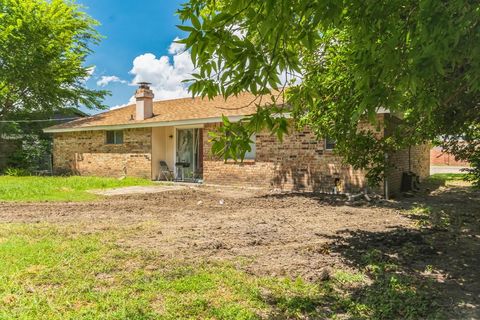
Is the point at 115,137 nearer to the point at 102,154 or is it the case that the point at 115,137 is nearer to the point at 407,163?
the point at 102,154

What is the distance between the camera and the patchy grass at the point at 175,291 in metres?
3.62

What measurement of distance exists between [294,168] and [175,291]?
10.2 meters

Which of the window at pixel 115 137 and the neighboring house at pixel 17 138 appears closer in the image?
the window at pixel 115 137

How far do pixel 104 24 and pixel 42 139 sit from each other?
10893mm

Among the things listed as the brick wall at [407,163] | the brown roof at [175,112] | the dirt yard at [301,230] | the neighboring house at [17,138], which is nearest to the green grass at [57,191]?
the dirt yard at [301,230]

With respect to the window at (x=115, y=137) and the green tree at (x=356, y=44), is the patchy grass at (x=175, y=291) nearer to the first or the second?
the green tree at (x=356, y=44)

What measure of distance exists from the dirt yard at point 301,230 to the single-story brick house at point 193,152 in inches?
60.8

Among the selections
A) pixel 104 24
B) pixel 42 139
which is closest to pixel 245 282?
pixel 42 139

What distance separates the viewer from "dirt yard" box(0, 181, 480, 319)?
197 inches

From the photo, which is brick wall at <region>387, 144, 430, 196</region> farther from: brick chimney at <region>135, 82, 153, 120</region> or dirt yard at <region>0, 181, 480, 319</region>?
brick chimney at <region>135, 82, 153, 120</region>

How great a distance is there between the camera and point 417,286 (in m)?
4.32

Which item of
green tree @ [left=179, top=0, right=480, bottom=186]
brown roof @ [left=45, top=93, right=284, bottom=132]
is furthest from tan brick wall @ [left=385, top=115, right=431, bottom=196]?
green tree @ [left=179, top=0, right=480, bottom=186]

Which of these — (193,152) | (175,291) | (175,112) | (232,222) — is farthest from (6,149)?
(175,291)

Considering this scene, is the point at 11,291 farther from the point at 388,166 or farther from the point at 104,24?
the point at 104,24
